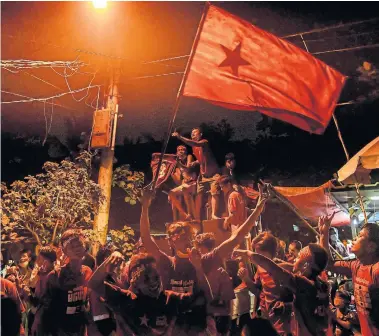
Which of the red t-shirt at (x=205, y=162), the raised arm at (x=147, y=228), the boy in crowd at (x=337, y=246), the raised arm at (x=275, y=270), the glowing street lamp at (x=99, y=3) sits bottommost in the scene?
the raised arm at (x=275, y=270)

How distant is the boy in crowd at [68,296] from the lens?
15.1 feet

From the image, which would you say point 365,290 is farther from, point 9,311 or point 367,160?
point 9,311

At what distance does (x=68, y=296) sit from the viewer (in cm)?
465

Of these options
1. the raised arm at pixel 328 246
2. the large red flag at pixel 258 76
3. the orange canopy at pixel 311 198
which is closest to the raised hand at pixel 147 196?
the large red flag at pixel 258 76

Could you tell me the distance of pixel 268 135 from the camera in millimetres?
24703

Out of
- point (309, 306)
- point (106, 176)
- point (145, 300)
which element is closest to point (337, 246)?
point (106, 176)

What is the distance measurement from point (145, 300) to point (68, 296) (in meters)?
1.00

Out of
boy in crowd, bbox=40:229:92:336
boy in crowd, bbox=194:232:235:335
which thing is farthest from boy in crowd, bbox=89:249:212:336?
boy in crowd, bbox=194:232:235:335

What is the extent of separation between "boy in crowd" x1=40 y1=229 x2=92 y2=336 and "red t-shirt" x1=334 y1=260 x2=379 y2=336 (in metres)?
3.53

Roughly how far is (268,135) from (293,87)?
62.7 feet

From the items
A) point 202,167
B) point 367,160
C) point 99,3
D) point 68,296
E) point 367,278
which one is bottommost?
point 68,296

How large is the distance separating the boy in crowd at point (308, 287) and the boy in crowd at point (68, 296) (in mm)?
2134

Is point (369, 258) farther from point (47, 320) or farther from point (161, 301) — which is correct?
point (47, 320)

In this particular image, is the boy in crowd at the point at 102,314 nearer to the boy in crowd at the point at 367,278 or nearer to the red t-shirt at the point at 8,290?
the red t-shirt at the point at 8,290
